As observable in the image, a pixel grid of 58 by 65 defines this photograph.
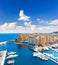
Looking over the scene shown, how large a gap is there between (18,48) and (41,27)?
1.44m

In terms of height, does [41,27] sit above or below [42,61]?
above

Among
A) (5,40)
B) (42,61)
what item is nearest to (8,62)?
(42,61)

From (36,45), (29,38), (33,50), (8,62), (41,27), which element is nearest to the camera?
(8,62)

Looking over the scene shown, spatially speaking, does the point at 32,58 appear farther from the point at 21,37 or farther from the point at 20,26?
the point at 21,37

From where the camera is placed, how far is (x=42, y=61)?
5523 mm

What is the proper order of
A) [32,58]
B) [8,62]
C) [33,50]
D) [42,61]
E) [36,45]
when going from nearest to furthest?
[8,62] < [42,61] < [32,58] < [33,50] < [36,45]

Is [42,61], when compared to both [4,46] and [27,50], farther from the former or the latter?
[4,46]

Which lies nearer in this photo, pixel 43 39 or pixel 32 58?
pixel 32 58

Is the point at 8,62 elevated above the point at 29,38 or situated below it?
below

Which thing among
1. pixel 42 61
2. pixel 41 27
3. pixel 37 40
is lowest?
pixel 42 61

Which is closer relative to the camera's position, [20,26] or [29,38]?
[20,26]

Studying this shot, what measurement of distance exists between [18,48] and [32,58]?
137cm

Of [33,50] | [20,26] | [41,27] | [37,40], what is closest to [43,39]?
[37,40]

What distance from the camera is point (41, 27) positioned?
21.1 feet
